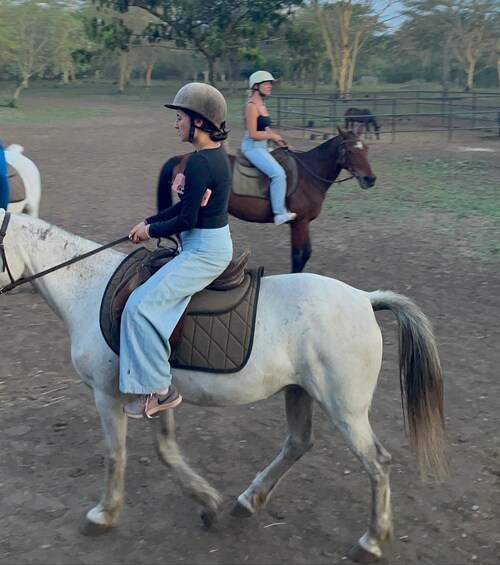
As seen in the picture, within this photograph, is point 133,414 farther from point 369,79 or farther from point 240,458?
point 369,79

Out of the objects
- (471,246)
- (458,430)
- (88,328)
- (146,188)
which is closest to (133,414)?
(88,328)

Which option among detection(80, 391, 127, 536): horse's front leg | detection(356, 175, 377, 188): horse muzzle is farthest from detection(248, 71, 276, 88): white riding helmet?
detection(80, 391, 127, 536): horse's front leg

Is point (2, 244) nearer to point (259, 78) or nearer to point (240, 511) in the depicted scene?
point (240, 511)

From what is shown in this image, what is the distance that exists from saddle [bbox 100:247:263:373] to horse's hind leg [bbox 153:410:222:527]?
0.48m

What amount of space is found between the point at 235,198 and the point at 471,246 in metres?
3.33

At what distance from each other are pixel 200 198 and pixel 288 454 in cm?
147

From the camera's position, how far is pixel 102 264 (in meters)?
3.58

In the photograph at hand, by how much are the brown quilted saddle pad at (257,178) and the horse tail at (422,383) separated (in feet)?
14.7

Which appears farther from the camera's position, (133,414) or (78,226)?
(78,226)

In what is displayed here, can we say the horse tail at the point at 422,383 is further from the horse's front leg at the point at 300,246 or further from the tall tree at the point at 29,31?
the tall tree at the point at 29,31

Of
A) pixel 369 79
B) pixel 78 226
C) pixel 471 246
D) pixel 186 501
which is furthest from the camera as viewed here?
pixel 369 79

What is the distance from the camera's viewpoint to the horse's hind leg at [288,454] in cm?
369

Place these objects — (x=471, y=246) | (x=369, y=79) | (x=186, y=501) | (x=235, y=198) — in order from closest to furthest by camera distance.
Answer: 1. (x=186, y=501)
2. (x=235, y=198)
3. (x=471, y=246)
4. (x=369, y=79)

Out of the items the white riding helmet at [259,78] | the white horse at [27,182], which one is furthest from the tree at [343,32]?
the white horse at [27,182]
